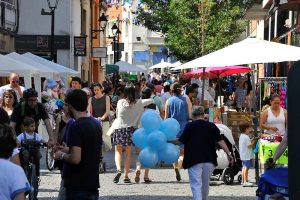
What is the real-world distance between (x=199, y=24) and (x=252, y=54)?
23.3 metres

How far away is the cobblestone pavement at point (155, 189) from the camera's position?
40.0 feet

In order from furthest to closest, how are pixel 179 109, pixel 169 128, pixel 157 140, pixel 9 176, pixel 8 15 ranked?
pixel 8 15 → pixel 179 109 → pixel 169 128 → pixel 157 140 → pixel 9 176

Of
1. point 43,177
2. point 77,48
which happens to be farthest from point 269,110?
point 77,48

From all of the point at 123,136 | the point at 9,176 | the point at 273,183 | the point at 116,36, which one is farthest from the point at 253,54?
the point at 116,36

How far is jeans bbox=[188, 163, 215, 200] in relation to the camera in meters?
10.1

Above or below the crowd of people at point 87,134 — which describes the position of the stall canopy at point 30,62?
above

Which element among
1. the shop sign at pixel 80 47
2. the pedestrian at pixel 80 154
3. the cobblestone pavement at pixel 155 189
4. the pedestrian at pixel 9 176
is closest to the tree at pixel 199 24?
the shop sign at pixel 80 47

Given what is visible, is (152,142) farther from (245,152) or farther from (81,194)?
(81,194)

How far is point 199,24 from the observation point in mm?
36969

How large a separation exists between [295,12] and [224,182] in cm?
1151

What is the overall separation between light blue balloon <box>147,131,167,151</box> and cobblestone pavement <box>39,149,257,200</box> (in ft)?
2.38

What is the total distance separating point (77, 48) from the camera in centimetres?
3641

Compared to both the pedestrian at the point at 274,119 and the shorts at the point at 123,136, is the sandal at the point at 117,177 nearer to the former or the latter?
the shorts at the point at 123,136

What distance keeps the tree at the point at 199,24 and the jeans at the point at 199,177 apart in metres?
23.5
